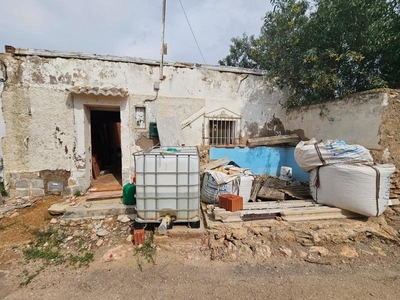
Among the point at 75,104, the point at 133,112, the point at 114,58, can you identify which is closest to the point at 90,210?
the point at 133,112

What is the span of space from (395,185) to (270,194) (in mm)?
2484

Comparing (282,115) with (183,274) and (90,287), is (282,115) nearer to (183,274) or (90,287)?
(183,274)

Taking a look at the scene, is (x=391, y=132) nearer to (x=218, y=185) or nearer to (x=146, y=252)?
(x=218, y=185)

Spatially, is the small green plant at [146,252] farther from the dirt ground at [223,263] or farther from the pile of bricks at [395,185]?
the pile of bricks at [395,185]

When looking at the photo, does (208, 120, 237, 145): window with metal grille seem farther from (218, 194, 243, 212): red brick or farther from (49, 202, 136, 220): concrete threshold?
(49, 202, 136, 220): concrete threshold

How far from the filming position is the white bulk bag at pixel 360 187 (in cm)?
324

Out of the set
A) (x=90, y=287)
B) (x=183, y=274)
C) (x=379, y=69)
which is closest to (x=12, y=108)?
(x=90, y=287)

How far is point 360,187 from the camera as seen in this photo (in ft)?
10.8

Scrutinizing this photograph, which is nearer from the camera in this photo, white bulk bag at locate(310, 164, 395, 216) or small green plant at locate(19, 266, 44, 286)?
small green plant at locate(19, 266, 44, 286)

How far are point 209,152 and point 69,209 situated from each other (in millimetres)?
3902

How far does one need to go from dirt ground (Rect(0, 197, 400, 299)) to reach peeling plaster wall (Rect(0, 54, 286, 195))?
1796 mm

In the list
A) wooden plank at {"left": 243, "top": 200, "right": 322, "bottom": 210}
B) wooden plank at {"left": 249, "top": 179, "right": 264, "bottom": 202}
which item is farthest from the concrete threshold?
wooden plank at {"left": 249, "top": 179, "right": 264, "bottom": 202}

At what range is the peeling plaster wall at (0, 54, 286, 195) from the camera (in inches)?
185

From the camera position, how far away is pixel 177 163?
3.20m
